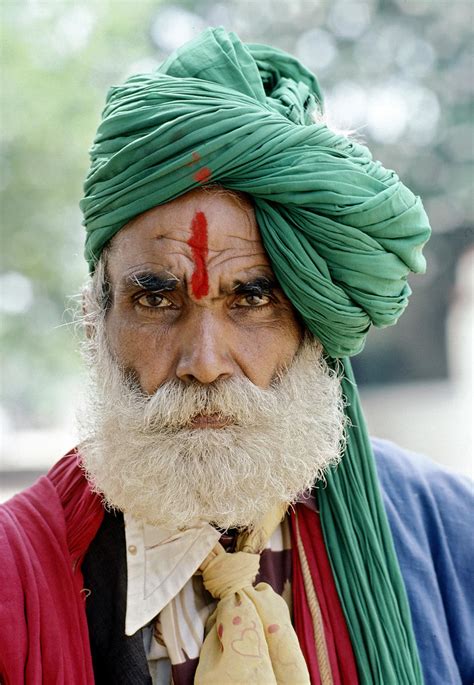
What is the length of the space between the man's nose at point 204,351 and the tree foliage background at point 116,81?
28.1 ft

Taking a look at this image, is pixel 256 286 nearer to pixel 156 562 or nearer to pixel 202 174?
pixel 202 174

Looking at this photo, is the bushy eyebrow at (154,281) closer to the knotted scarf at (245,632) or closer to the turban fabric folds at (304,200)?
the turban fabric folds at (304,200)

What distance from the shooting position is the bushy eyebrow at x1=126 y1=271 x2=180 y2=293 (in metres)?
2.59

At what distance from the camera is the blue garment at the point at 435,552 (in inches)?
103

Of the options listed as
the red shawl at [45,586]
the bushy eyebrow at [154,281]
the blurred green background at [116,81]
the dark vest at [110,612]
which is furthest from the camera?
the blurred green background at [116,81]

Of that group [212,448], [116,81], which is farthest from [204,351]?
[116,81]

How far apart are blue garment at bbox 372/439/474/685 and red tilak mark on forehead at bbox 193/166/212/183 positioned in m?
1.03

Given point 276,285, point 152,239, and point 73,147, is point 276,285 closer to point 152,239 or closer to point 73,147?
point 152,239

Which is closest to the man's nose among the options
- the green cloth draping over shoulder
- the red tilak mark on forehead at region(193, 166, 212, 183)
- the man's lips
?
the man's lips

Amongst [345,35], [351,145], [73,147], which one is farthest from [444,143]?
[351,145]

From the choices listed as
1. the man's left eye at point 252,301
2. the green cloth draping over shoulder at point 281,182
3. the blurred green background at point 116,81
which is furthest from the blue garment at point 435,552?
the blurred green background at point 116,81

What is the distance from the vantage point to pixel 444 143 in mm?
13789

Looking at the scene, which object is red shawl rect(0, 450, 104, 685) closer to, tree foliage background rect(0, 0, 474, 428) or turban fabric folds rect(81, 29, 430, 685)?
turban fabric folds rect(81, 29, 430, 685)

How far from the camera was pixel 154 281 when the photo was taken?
8.55ft
